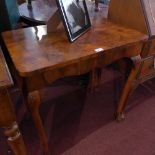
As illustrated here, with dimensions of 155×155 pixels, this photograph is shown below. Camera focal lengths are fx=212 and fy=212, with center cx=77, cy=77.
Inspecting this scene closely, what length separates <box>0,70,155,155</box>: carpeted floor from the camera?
135cm

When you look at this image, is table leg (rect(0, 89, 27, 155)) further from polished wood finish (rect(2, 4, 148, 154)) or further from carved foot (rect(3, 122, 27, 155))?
polished wood finish (rect(2, 4, 148, 154))

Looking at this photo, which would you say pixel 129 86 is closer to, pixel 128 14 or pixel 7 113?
pixel 128 14

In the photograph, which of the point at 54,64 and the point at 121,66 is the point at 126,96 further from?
the point at 54,64

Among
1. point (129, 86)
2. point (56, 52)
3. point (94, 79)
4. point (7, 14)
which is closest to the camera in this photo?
point (56, 52)

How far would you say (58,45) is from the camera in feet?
3.37

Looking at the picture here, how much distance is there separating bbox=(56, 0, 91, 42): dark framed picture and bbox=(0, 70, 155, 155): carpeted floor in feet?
2.27

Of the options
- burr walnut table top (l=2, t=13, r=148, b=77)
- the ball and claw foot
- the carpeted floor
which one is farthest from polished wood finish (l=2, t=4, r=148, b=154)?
the ball and claw foot

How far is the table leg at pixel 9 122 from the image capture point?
76 centimetres

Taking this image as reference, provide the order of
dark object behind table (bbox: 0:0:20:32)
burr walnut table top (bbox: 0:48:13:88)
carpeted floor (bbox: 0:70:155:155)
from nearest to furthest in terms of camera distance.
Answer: burr walnut table top (bbox: 0:48:13:88)
dark object behind table (bbox: 0:0:20:32)
carpeted floor (bbox: 0:70:155:155)

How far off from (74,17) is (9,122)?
61cm

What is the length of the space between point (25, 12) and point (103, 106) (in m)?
0.93

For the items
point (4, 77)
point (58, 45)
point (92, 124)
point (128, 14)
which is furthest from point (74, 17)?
point (92, 124)

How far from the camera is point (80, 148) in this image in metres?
1.34

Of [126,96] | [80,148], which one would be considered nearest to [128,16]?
[126,96]
